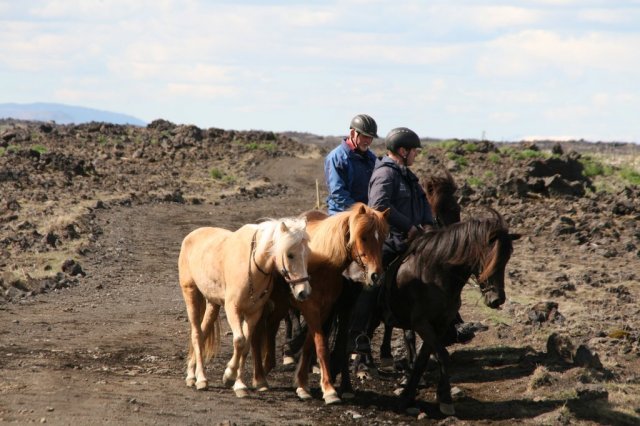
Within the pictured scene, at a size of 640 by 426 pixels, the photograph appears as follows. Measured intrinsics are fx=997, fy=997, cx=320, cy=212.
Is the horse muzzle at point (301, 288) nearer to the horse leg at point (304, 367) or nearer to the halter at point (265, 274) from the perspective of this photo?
the halter at point (265, 274)

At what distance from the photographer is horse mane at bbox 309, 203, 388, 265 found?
27.7ft

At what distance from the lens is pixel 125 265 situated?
17.4 meters

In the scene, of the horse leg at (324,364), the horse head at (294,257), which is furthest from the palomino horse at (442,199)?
the horse head at (294,257)

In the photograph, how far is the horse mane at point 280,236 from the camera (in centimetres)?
847

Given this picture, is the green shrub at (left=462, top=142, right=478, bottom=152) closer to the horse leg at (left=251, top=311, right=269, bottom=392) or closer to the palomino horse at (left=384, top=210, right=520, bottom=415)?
the palomino horse at (left=384, top=210, right=520, bottom=415)

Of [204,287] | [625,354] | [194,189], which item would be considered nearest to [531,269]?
[625,354]

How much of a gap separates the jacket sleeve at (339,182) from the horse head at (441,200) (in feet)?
4.74

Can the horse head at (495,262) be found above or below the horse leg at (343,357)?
above

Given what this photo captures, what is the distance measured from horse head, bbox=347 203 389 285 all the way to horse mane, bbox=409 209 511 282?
2.05 feet

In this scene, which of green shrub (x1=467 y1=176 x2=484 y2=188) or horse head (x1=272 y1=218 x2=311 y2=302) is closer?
horse head (x1=272 y1=218 x2=311 y2=302)

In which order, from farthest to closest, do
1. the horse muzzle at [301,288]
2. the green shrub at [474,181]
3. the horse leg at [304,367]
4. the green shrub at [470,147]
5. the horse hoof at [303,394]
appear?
the green shrub at [470,147]
the green shrub at [474,181]
the horse leg at [304,367]
the horse hoof at [303,394]
the horse muzzle at [301,288]

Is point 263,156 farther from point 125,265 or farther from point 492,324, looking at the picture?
point 492,324

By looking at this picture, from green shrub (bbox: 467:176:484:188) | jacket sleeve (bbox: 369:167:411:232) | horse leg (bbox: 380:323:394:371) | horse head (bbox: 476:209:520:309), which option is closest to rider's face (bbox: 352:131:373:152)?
jacket sleeve (bbox: 369:167:411:232)

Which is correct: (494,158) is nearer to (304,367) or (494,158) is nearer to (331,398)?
(304,367)
